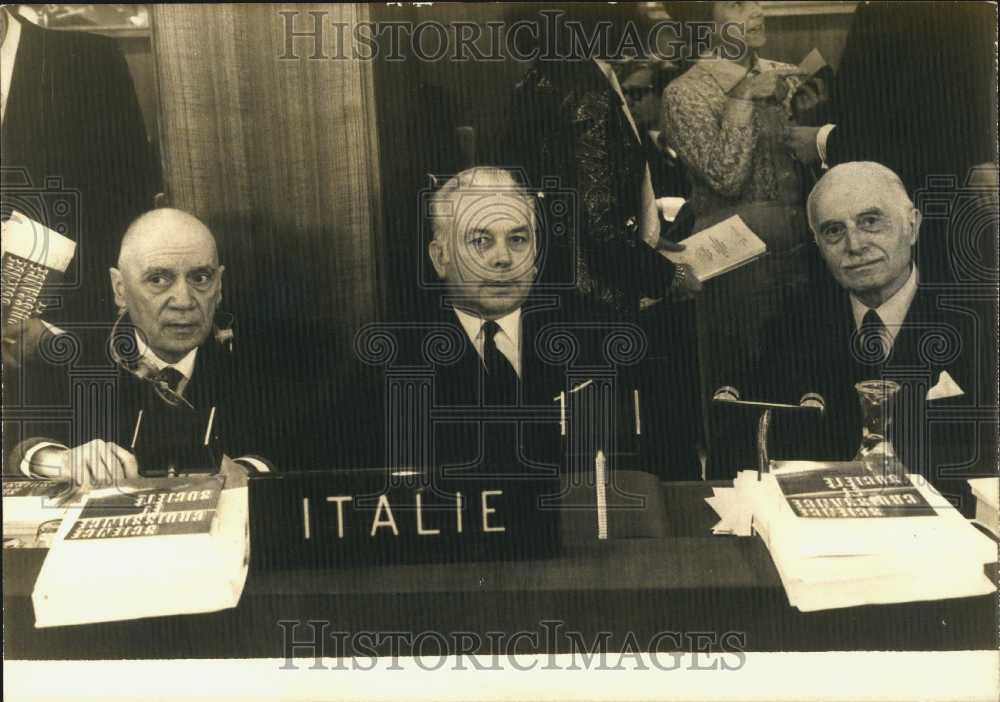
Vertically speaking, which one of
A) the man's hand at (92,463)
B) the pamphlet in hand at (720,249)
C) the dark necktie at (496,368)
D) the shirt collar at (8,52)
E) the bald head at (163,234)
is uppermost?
the shirt collar at (8,52)

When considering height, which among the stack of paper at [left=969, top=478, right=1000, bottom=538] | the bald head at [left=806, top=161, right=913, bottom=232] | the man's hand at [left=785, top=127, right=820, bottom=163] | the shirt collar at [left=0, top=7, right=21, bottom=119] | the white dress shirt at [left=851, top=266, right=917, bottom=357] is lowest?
the stack of paper at [left=969, top=478, right=1000, bottom=538]

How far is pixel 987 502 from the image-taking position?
435 cm

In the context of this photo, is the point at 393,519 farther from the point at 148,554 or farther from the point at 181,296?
the point at 181,296

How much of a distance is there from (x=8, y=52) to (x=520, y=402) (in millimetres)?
2143

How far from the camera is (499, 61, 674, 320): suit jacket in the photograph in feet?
14.0

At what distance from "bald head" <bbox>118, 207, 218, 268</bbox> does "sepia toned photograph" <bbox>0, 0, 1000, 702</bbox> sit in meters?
0.01

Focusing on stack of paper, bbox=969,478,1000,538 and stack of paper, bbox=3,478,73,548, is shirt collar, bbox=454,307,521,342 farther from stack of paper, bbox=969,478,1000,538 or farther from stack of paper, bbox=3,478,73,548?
stack of paper, bbox=969,478,1000,538

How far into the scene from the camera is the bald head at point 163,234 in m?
4.29

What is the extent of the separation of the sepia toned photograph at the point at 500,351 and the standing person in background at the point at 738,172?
0.04 feet

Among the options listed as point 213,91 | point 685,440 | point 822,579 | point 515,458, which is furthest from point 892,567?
point 213,91

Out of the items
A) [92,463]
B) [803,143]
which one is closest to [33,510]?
[92,463]

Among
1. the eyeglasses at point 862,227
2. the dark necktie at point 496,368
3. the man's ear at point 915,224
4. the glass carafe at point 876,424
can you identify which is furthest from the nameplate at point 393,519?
the man's ear at point 915,224

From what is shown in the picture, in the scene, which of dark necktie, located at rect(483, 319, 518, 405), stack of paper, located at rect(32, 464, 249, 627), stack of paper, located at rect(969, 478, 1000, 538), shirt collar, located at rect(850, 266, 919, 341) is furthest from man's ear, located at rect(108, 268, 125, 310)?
stack of paper, located at rect(969, 478, 1000, 538)

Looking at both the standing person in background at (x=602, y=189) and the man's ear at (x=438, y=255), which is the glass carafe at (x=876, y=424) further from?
the man's ear at (x=438, y=255)
